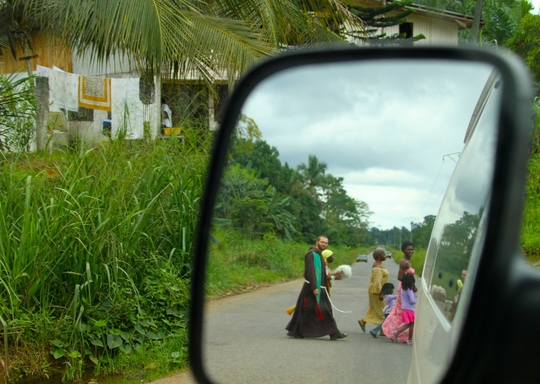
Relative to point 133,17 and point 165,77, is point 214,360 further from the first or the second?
point 165,77

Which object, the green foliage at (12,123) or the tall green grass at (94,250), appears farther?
the green foliage at (12,123)

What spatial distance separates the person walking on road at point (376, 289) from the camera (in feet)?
4.25

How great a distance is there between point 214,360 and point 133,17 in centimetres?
705

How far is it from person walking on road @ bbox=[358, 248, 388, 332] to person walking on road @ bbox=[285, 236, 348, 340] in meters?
0.08

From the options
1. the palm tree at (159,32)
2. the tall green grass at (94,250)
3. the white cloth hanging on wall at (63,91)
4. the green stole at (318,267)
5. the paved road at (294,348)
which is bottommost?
the tall green grass at (94,250)

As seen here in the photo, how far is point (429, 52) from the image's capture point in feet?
4.56

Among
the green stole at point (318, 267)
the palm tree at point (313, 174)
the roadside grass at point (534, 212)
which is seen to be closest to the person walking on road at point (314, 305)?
the green stole at point (318, 267)

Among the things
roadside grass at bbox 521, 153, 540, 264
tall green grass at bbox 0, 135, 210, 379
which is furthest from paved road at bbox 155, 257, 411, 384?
tall green grass at bbox 0, 135, 210, 379

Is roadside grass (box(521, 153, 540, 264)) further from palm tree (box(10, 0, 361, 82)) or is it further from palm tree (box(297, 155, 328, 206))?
palm tree (box(10, 0, 361, 82))

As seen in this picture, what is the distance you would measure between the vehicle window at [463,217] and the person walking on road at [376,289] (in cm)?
17

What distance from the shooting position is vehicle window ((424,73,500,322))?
4.25 feet

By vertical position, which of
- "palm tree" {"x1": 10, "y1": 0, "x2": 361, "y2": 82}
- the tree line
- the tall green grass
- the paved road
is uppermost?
"palm tree" {"x1": 10, "y1": 0, "x2": 361, "y2": 82}

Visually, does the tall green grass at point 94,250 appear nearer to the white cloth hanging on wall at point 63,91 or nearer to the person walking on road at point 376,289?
the person walking on road at point 376,289

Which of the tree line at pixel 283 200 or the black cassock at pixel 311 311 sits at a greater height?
the tree line at pixel 283 200
